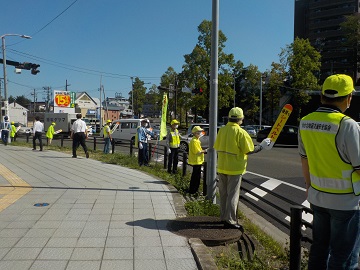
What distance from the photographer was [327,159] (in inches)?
102

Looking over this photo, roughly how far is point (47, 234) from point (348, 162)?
12.3 feet

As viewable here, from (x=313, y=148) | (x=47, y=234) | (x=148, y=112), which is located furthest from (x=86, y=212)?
(x=148, y=112)

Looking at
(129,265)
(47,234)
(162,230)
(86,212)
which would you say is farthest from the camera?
(86,212)

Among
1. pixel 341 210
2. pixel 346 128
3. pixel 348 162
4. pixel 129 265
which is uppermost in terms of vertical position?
pixel 346 128

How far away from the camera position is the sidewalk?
3.69 m

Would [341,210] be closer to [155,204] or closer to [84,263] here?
[84,263]

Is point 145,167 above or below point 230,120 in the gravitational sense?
below

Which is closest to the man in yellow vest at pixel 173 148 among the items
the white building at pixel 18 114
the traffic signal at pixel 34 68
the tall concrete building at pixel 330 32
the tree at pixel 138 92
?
the traffic signal at pixel 34 68

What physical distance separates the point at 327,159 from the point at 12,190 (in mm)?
6614

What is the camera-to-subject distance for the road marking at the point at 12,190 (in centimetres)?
607

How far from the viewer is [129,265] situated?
141 inches

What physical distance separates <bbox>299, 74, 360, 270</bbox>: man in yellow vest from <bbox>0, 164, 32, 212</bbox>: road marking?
5.04 meters

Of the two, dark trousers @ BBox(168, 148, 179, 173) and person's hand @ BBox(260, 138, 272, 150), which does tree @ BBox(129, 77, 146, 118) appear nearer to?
dark trousers @ BBox(168, 148, 179, 173)

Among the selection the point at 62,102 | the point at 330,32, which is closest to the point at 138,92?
the point at 62,102
